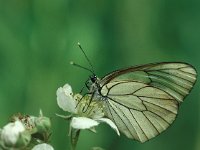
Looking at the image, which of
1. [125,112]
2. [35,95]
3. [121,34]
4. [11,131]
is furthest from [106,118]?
[121,34]

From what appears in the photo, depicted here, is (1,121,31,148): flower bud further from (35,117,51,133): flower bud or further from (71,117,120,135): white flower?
(71,117,120,135): white flower

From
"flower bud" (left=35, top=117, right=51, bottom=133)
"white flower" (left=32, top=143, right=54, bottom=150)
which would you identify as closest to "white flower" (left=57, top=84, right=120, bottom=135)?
"flower bud" (left=35, top=117, right=51, bottom=133)

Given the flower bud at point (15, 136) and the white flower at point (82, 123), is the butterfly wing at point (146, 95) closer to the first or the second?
the white flower at point (82, 123)

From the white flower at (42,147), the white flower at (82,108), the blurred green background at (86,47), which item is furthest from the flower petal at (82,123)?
the blurred green background at (86,47)

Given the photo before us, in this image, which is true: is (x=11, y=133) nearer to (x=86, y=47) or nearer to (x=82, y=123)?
(x=82, y=123)

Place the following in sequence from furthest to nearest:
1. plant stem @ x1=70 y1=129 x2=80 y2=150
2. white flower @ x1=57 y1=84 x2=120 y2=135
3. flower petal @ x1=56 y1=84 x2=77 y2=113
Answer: flower petal @ x1=56 y1=84 x2=77 y2=113 < white flower @ x1=57 y1=84 x2=120 y2=135 < plant stem @ x1=70 y1=129 x2=80 y2=150
